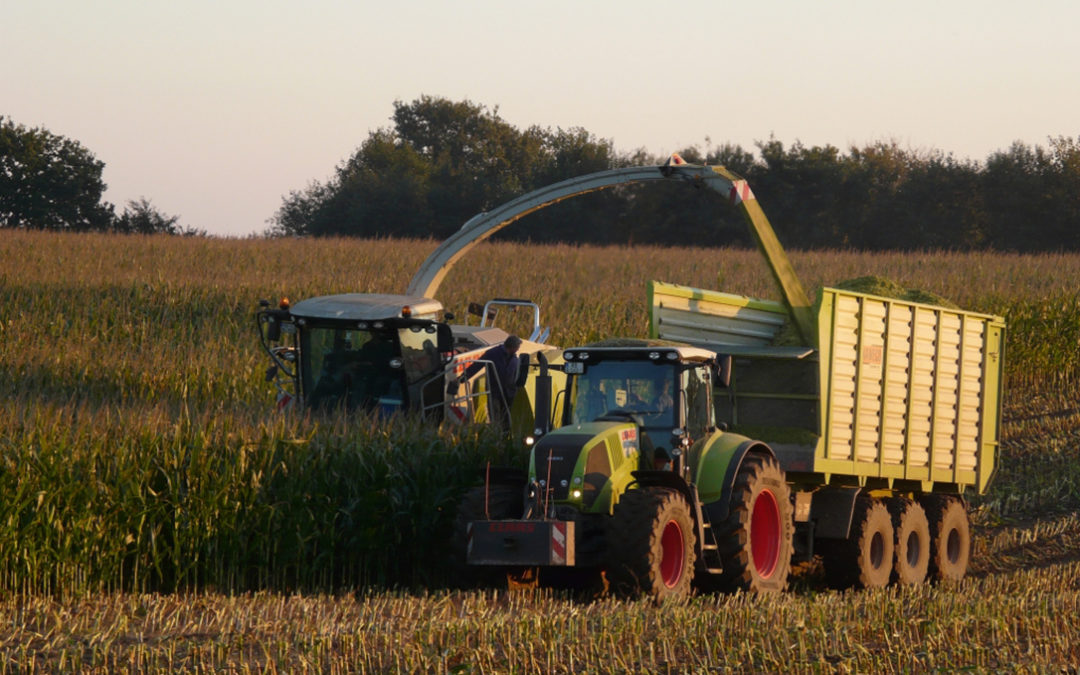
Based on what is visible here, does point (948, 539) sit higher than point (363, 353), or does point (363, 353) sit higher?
point (363, 353)

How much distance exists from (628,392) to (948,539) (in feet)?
18.0

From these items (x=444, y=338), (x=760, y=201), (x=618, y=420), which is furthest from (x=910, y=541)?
(x=760, y=201)

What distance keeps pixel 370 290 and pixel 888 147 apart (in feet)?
119

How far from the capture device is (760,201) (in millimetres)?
51094

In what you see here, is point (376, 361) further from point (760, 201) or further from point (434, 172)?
point (434, 172)

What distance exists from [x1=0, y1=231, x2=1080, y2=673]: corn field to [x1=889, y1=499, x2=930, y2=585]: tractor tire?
84 centimetres

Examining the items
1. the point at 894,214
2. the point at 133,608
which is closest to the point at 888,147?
the point at 894,214

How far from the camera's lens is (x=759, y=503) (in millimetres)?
10906

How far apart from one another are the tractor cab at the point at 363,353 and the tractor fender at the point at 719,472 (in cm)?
375

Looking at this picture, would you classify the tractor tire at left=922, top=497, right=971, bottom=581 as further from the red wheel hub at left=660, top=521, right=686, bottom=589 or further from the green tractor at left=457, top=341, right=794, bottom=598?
the red wheel hub at left=660, top=521, right=686, bottom=589

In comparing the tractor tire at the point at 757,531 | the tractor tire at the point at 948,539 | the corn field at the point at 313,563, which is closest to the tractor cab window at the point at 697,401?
the tractor tire at the point at 757,531

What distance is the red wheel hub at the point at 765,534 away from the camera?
1090cm

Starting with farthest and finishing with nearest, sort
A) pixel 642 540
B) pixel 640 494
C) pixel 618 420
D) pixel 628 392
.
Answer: pixel 628 392
pixel 618 420
pixel 640 494
pixel 642 540

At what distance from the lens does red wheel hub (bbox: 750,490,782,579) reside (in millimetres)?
10898
